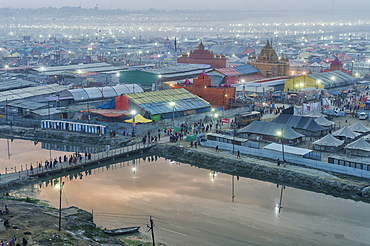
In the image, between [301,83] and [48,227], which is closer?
[48,227]

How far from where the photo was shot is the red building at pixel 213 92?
198ft

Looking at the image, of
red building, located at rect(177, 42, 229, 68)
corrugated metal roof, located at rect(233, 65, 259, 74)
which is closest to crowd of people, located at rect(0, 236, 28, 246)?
corrugated metal roof, located at rect(233, 65, 259, 74)

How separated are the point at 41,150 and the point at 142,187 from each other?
49.3ft

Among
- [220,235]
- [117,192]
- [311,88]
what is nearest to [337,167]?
[220,235]

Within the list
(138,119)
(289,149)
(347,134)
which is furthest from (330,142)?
(138,119)

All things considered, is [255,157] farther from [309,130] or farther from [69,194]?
[69,194]

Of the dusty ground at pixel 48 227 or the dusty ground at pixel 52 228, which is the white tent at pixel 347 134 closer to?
the dusty ground at pixel 52 228

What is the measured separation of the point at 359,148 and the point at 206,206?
1477 cm

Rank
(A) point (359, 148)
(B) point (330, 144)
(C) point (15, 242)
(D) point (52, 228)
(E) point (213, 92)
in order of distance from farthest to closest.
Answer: (E) point (213, 92), (B) point (330, 144), (A) point (359, 148), (D) point (52, 228), (C) point (15, 242)

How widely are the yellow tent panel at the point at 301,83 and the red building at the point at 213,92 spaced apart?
1658cm

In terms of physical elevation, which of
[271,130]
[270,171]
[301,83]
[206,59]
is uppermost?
[206,59]

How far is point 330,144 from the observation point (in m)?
41.8

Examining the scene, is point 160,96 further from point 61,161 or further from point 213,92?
point 61,161

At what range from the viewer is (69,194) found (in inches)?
1403
